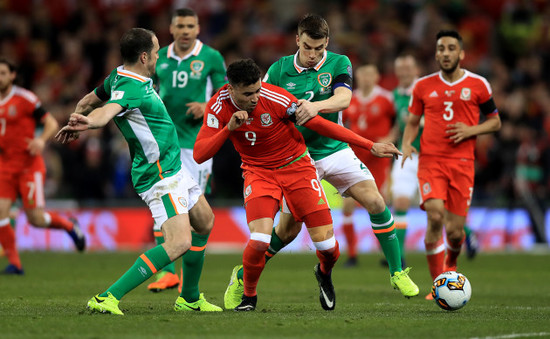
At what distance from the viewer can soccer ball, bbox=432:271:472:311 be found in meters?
7.65

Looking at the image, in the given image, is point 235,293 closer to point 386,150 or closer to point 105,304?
point 105,304

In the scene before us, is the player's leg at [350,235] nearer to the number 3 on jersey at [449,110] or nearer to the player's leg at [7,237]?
the number 3 on jersey at [449,110]

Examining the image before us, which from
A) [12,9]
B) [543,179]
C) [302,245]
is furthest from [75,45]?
[543,179]

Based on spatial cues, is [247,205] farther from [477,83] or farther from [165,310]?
[477,83]

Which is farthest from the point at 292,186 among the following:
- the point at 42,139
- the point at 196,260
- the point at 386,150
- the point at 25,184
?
the point at 25,184

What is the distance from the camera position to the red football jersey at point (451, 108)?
9430 mm

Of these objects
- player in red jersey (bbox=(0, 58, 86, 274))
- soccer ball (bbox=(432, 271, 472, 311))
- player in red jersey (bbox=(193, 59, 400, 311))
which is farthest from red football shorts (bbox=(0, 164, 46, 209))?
soccer ball (bbox=(432, 271, 472, 311))

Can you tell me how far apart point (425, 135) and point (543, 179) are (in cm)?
916

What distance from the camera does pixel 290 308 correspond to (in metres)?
8.12

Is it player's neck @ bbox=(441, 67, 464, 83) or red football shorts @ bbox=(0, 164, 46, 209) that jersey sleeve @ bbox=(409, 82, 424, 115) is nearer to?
player's neck @ bbox=(441, 67, 464, 83)

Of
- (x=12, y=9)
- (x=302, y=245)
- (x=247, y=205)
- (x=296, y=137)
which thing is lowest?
(x=302, y=245)

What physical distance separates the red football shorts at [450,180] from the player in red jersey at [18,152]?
5429 mm

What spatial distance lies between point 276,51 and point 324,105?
44.2ft

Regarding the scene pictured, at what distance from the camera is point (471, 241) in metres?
14.3
